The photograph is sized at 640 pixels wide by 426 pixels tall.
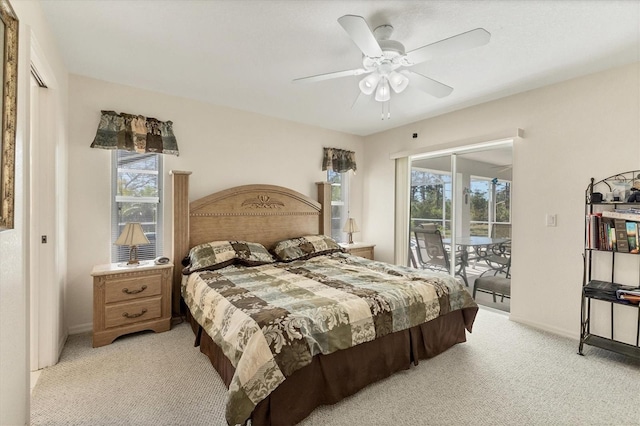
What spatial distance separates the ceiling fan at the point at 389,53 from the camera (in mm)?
1689

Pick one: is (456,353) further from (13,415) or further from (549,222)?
(13,415)

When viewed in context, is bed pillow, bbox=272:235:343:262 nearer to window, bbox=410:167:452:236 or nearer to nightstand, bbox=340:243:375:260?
nightstand, bbox=340:243:375:260

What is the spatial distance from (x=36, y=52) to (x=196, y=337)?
2416 mm

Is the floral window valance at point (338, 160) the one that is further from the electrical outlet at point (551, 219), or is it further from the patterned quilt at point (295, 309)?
the electrical outlet at point (551, 219)

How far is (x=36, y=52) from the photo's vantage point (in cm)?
190

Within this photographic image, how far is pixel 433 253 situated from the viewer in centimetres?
434

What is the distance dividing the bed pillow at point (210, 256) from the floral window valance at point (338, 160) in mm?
2120

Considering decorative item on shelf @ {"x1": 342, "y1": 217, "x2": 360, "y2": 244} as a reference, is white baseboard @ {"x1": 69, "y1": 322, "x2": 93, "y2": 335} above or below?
below

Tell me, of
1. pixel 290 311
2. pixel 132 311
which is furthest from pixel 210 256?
pixel 290 311

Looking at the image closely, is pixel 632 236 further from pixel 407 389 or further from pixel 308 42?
pixel 308 42

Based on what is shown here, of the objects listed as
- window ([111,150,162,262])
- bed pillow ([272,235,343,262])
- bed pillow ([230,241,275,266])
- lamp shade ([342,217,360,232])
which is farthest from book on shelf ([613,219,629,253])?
window ([111,150,162,262])

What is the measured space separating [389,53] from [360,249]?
10.0ft

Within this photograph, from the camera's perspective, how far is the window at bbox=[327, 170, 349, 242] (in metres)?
5.02

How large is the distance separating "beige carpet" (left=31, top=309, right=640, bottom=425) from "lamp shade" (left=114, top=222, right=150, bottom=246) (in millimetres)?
920
